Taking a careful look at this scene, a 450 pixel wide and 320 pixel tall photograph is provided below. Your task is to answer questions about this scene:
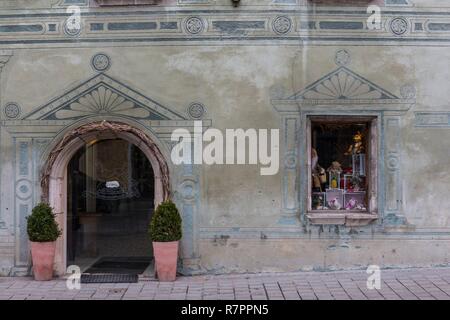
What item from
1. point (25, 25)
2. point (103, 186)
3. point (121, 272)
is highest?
point (25, 25)

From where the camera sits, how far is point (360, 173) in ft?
29.1

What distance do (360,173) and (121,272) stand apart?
4.06 m

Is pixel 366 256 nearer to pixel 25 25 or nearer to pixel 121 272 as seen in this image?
pixel 121 272

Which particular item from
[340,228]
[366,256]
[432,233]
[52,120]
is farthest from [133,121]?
[432,233]

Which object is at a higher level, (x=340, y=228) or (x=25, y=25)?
(x=25, y=25)

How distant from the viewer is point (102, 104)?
8617mm

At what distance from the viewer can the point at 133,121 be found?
8578mm

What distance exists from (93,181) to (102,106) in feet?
4.53

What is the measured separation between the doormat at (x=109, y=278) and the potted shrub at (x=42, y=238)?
21.8 inches

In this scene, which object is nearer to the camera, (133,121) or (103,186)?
(133,121)

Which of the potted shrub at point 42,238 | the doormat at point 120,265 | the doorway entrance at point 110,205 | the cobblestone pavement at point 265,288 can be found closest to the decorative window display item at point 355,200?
the cobblestone pavement at point 265,288

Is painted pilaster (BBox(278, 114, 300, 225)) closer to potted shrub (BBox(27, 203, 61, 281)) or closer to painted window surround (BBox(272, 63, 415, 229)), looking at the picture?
painted window surround (BBox(272, 63, 415, 229))

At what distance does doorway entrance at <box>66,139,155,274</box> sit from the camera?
909 centimetres

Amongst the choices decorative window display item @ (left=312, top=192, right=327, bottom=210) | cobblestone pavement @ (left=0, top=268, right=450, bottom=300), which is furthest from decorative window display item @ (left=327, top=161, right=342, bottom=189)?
cobblestone pavement @ (left=0, top=268, right=450, bottom=300)
